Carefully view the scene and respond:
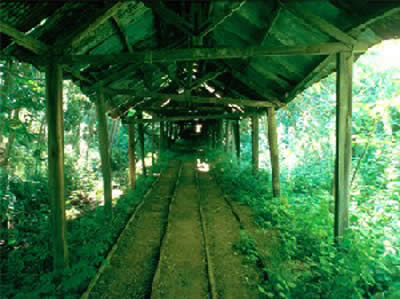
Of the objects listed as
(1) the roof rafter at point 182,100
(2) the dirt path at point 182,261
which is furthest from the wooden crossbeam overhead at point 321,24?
(2) the dirt path at point 182,261

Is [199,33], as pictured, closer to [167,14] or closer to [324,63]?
[167,14]

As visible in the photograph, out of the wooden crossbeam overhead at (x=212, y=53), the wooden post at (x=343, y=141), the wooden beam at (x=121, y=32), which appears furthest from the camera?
the wooden beam at (x=121, y=32)

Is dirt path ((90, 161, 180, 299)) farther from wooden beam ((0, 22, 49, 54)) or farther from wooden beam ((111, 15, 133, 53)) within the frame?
wooden beam ((111, 15, 133, 53))

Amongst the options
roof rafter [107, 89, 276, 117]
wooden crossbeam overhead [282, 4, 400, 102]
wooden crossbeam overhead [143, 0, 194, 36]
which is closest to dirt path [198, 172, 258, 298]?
roof rafter [107, 89, 276, 117]

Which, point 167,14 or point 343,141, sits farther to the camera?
point 167,14

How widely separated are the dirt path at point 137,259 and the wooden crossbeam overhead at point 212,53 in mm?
3564

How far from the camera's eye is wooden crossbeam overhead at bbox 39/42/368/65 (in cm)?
408

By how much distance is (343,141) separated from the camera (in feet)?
13.9

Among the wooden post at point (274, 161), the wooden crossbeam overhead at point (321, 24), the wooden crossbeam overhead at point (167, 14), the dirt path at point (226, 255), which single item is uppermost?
the wooden crossbeam overhead at point (167, 14)

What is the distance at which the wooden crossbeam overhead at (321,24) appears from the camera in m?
3.87

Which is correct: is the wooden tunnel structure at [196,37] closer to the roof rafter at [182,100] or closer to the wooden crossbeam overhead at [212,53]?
the wooden crossbeam overhead at [212,53]

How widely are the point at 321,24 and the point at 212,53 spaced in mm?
1733

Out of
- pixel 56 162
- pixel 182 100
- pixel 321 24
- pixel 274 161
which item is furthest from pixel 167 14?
pixel 274 161

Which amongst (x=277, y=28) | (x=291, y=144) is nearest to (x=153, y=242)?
(x=277, y=28)
